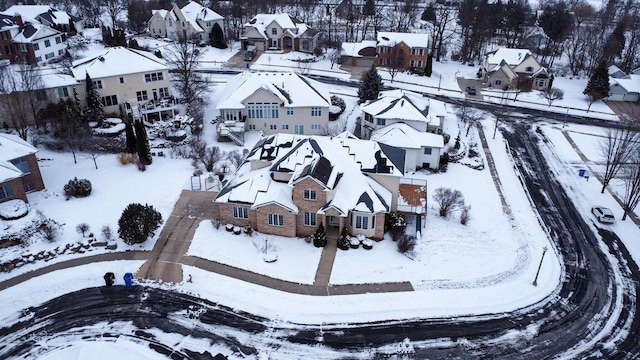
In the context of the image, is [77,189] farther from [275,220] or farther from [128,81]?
[128,81]

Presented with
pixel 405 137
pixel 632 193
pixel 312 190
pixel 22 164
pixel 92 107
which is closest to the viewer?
pixel 312 190

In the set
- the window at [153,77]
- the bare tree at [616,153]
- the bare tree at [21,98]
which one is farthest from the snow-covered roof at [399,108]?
the bare tree at [21,98]

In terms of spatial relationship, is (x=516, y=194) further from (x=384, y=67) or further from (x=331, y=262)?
(x=384, y=67)

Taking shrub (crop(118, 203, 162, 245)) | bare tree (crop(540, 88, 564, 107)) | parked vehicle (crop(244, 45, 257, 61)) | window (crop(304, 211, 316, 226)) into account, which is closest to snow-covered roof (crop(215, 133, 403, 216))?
window (crop(304, 211, 316, 226))

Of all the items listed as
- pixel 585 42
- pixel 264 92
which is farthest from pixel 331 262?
pixel 585 42

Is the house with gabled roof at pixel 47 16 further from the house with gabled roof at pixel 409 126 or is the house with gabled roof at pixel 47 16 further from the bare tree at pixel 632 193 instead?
the bare tree at pixel 632 193

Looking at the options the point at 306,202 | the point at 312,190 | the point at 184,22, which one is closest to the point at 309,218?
the point at 306,202

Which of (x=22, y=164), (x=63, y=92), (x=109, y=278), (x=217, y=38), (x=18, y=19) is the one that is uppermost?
(x=18, y=19)
